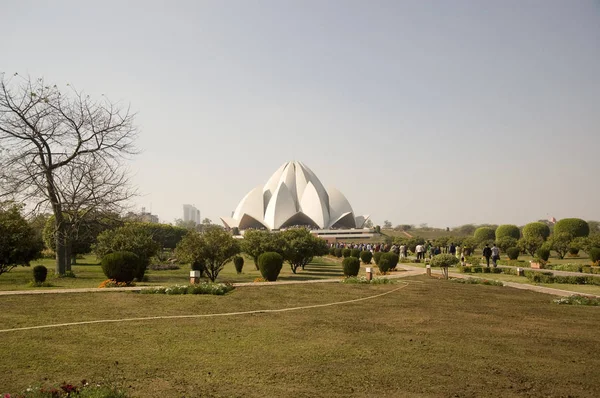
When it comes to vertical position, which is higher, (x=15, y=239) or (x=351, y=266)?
(x=15, y=239)

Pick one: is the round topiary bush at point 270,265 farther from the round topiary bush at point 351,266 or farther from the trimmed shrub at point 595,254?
the trimmed shrub at point 595,254

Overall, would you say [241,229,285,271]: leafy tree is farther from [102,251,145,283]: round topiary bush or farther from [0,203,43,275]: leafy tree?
[0,203,43,275]: leafy tree

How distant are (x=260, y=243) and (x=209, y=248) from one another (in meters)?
5.31

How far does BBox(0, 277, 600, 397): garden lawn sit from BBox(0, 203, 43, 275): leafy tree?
281 inches

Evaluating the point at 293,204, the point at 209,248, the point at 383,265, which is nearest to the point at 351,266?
the point at 383,265

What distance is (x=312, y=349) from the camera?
639 cm

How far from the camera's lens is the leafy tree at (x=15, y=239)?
53.7 feet

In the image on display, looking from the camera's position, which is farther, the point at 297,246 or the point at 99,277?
the point at 297,246

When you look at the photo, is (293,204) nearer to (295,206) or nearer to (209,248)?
(295,206)

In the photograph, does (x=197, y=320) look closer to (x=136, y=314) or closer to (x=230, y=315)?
(x=230, y=315)

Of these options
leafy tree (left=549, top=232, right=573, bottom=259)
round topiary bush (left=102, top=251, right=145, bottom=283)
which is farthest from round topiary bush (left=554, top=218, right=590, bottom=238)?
round topiary bush (left=102, top=251, right=145, bottom=283)

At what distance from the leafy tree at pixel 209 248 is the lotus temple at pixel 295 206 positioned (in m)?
48.4

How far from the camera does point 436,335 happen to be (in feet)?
24.0

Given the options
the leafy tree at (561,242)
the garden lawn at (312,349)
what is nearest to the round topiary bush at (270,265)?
the garden lawn at (312,349)
